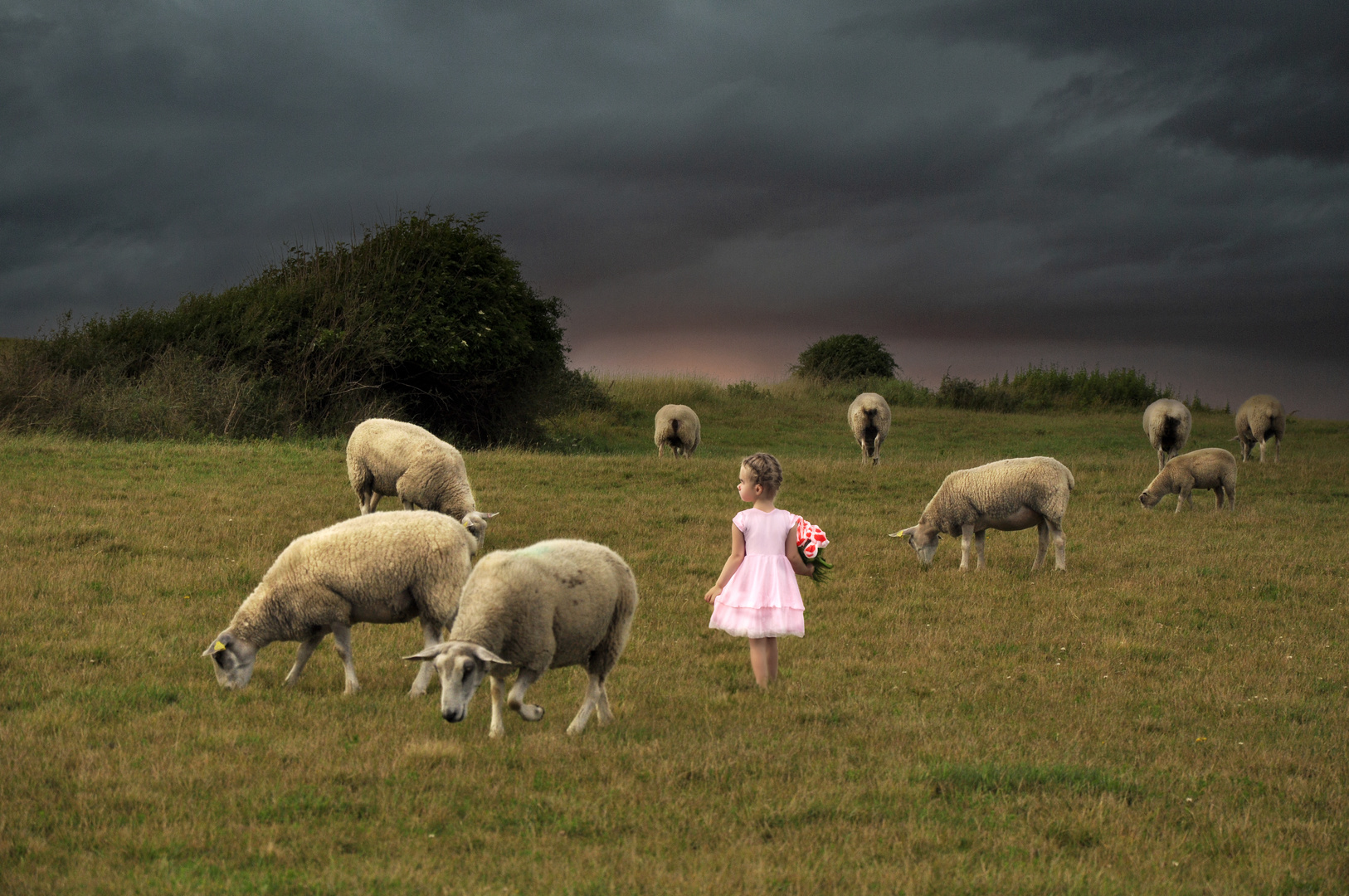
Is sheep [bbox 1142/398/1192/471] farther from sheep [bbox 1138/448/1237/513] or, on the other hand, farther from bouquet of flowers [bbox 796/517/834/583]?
bouquet of flowers [bbox 796/517/834/583]

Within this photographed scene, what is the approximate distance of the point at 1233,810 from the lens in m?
5.29

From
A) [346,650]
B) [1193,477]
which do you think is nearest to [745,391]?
[1193,477]

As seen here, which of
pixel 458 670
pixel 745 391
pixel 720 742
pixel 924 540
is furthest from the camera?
pixel 745 391

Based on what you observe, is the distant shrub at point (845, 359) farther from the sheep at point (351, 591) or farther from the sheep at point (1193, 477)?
the sheep at point (351, 591)

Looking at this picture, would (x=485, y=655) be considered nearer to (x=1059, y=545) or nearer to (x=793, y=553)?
(x=793, y=553)

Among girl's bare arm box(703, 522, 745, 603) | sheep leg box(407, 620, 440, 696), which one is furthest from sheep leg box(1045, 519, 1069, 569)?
sheep leg box(407, 620, 440, 696)

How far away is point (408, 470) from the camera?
13.4 metres

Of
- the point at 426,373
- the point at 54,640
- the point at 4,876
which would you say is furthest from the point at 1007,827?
the point at 426,373

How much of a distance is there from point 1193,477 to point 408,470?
13573 millimetres

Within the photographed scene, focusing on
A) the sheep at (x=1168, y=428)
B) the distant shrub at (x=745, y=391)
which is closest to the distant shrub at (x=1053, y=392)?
the distant shrub at (x=745, y=391)

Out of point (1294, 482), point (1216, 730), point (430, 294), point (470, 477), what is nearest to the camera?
point (1216, 730)

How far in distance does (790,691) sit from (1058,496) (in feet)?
20.8

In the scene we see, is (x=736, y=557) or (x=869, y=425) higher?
(x=869, y=425)

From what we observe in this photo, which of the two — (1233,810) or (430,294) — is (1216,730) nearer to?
(1233,810)
